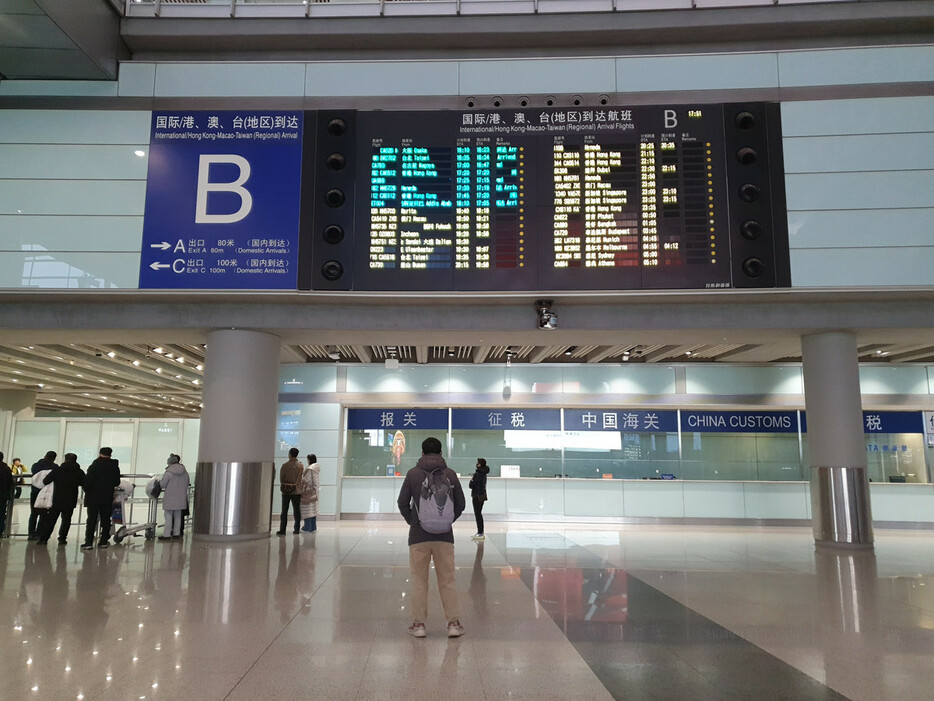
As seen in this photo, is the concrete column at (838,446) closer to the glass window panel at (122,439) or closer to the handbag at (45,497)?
the handbag at (45,497)

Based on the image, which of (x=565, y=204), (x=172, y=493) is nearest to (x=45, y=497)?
(x=172, y=493)

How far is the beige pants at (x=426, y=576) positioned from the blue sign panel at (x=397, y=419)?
11.8 m

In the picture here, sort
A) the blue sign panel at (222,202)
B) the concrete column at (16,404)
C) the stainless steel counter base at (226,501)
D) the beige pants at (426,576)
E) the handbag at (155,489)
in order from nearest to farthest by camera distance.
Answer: the beige pants at (426,576)
the blue sign panel at (222,202)
the stainless steel counter base at (226,501)
the handbag at (155,489)
the concrete column at (16,404)

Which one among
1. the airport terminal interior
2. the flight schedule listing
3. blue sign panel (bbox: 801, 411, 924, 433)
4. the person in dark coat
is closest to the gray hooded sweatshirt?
the airport terminal interior

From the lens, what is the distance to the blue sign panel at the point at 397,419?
1708cm

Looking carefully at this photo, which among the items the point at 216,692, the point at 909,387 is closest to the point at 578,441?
the point at 909,387

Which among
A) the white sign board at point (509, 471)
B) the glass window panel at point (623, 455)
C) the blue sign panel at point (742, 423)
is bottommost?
the white sign board at point (509, 471)

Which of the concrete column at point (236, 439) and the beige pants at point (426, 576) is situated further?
the concrete column at point (236, 439)

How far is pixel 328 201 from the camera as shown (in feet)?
33.7

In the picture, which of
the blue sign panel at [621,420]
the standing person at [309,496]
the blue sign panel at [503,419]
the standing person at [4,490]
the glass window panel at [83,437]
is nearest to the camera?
the standing person at [4,490]

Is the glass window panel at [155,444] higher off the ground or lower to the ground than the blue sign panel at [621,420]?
lower

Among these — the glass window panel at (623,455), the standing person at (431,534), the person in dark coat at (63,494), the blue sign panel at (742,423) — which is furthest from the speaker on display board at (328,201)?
the blue sign panel at (742,423)

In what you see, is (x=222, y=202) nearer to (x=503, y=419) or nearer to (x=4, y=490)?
(x=4, y=490)

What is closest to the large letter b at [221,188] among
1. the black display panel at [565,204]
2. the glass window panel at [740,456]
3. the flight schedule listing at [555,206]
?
the black display panel at [565,204]
